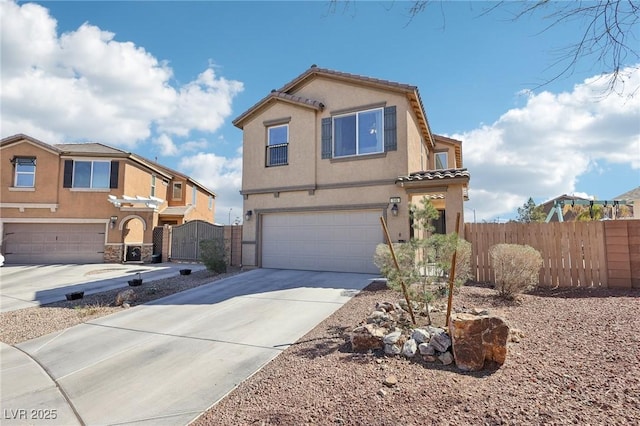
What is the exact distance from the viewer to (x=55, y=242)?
19.1 meters

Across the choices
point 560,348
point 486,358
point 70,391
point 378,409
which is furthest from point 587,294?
point 70,391

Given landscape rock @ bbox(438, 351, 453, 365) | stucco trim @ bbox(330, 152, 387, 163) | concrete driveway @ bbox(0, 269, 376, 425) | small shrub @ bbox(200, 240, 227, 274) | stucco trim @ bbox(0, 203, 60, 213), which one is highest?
stucco trim @ bbox(330, 152, 387, 163)

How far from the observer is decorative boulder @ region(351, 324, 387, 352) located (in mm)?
4559

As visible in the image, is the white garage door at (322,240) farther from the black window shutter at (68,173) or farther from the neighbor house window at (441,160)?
the black window shutter at (68,173)

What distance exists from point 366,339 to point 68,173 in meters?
22.2

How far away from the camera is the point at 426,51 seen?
775 centimetres

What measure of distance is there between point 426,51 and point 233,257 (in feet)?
35.7

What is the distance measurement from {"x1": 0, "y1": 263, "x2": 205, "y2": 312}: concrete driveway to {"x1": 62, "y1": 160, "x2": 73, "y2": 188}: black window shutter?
544 centimetres

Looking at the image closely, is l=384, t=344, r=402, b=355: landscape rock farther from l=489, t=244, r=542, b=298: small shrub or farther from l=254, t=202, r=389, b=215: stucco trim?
l=254, t=202, r=389, b=215: stucco trim

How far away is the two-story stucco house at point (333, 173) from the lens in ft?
36.2

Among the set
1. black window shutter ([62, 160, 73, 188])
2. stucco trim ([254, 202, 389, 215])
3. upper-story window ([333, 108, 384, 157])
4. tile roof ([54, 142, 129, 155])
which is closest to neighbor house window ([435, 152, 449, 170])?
upper-story window ([333, 108, 384, 157])

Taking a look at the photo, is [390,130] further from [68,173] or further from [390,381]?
[68,173]

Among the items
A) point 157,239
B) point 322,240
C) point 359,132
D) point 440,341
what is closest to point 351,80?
point 359,132

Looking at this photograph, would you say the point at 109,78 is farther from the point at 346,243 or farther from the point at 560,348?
the point at 560,348
